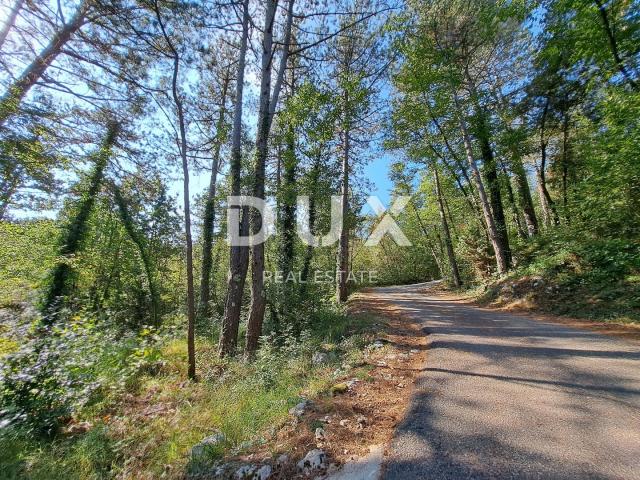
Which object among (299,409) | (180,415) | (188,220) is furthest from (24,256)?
(299,409)

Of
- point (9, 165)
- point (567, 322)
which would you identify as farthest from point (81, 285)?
point (567, 322)

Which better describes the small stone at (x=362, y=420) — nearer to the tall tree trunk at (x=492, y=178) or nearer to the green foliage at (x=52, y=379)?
the green foliage at (x=52, y=379)

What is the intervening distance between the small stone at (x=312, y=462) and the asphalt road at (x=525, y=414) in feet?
1.70

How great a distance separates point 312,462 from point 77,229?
40.8 ft

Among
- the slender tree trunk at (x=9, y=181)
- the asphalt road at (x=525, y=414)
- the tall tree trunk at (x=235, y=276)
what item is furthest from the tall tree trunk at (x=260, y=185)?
the slender tree trunk at (x=9, y=181)

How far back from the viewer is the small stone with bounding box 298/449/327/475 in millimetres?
2158

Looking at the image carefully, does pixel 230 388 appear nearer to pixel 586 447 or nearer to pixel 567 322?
pixel 586 447

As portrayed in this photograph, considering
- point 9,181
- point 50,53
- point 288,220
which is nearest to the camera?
point 9,181

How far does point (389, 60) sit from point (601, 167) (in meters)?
7.53

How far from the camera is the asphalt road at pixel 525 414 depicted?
1.89 metres

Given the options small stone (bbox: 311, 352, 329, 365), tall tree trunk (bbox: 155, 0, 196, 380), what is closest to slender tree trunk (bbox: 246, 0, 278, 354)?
tall tree trunk (bbox: 155, 0, 196, 380)

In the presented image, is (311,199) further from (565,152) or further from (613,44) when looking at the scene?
(565,152)

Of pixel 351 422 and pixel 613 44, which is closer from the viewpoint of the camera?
pixel 351 422

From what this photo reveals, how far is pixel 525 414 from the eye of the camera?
8.13 feet
